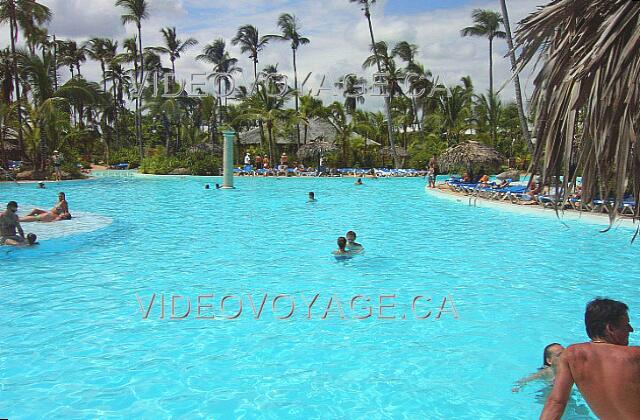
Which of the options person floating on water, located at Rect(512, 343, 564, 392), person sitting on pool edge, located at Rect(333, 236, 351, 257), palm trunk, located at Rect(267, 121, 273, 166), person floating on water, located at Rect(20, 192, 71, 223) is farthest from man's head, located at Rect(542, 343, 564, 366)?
palm trunk, located at Rect(267, 121, 273, 166)

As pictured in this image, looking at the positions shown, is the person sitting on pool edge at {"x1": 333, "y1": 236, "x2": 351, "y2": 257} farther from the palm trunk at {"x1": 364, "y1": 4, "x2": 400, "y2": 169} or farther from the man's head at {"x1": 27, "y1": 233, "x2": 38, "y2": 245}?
the palm trunk at {"x1": 364, "y1": 4, "x2": 400, "y2": 169}

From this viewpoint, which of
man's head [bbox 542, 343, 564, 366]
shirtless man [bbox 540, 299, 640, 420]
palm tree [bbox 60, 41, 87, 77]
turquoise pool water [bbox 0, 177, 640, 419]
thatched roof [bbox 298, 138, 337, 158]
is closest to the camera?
shirtless man [bbox 540, 299, 640, 420]

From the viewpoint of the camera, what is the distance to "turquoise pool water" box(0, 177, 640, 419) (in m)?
4.83

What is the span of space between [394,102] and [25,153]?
28.2 meters

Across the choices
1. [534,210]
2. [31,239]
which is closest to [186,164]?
[534,210]

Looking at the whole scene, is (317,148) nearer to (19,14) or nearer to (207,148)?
(207,148)

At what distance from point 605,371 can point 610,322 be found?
0.27 m

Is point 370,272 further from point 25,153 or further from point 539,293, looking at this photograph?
point 25,153

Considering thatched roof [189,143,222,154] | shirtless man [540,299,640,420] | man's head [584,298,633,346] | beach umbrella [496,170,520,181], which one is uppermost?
thatched roof [189,143,222,154]

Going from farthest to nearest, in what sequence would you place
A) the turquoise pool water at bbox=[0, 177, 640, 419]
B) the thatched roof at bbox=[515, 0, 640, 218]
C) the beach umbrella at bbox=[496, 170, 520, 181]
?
the beach umbrella at bbox=[496, 170, 520, 181] → the turquoise pool water at bbox=[0, 177, 640, 419] → the thatched roof at bbox=[515, 0, 640, 218]

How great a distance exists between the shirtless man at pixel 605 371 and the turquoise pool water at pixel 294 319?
1.85m

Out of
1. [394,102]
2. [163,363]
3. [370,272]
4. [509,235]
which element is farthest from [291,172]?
[163,363]

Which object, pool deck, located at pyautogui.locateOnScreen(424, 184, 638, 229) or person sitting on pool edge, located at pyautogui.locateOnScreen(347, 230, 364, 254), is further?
pool deck, located at pyautogui.locateOnScreen(424, 184, 638, 229)

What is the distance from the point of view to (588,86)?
294 centimetres
